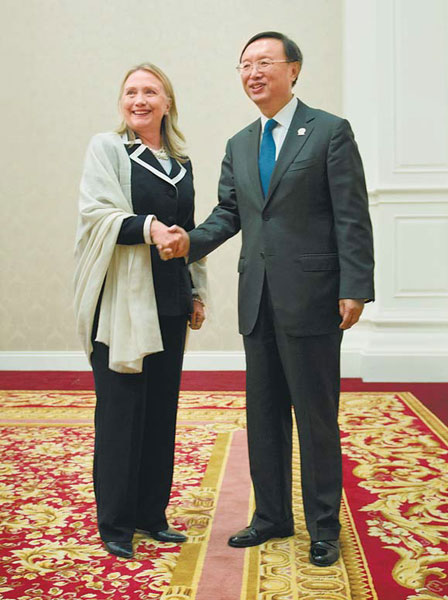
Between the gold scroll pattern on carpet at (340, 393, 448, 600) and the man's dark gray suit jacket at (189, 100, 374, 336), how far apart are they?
829mm

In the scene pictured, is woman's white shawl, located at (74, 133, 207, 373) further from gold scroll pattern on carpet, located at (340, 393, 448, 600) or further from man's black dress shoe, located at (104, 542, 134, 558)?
gold scroll pattern on carpet, located at (340, 393, 448, 600)

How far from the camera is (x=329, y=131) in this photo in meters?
2.58

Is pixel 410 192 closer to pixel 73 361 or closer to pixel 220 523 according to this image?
pixel 73 361

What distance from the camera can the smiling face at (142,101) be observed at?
105 inches

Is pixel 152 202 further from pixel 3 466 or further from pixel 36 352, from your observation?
pixel 36 352

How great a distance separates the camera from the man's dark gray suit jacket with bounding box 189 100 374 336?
8.33ft

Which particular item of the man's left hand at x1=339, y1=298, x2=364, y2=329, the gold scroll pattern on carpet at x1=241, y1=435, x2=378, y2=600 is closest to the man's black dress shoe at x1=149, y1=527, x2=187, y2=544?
the gold scroll pattern on carpet at x1=241, y1=435, x2=378, y2=600

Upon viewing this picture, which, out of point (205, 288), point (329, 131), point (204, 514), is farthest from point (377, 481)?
point (329, 131)

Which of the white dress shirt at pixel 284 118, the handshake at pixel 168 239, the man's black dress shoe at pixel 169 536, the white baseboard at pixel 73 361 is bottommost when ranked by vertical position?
the white baseboard at pixel 73 361

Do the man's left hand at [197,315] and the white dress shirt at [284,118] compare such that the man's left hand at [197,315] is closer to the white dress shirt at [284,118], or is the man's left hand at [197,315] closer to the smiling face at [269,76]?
the white dress shirt at [284,118]

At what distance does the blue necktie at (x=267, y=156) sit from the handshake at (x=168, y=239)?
0.35 metres

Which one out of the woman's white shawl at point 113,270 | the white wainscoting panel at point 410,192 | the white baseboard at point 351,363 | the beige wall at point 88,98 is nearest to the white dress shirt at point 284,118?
the woman's white shawl at point 113,270

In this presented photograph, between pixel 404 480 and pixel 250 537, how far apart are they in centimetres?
104

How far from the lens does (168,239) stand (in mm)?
2531
